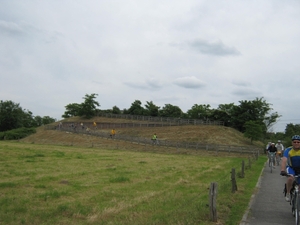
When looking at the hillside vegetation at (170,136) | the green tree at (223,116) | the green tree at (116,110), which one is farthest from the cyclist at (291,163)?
the green tree at (116,110)

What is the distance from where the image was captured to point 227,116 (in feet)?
263

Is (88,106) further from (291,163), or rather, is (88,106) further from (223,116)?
(291,163)

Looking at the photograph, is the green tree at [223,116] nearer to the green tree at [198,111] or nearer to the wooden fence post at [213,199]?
the green tree at [198,111]

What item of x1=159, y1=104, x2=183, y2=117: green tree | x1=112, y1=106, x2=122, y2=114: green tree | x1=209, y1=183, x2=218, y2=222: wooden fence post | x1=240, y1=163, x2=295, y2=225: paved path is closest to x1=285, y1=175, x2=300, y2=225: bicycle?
x1=240, y1=163, x2=295, y2=225: paved path

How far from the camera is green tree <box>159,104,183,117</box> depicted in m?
106

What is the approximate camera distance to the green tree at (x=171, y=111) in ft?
346

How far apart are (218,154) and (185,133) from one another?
21.5m

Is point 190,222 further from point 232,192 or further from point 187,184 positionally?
point 187,184

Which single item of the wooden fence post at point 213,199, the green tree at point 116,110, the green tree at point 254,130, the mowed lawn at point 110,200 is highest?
the green tree at point 116,110

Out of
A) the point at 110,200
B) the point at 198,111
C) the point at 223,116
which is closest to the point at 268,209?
the point at 110,200

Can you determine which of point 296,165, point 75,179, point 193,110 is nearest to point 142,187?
point 75,179

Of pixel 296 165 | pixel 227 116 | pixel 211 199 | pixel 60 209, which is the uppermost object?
pixel 227 116

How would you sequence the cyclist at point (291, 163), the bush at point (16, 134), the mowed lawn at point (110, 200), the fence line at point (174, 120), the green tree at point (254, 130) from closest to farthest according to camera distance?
the cyclist at point (291, 163)
the mowed lawn at point (110, 200)
the green tree at point (254, 130)
the bush at point (16, 134)
the fence line at point (174, 120)

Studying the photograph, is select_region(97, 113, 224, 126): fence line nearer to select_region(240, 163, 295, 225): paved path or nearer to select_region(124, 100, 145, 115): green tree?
select_region(124, 100, 145, 115): green tree
